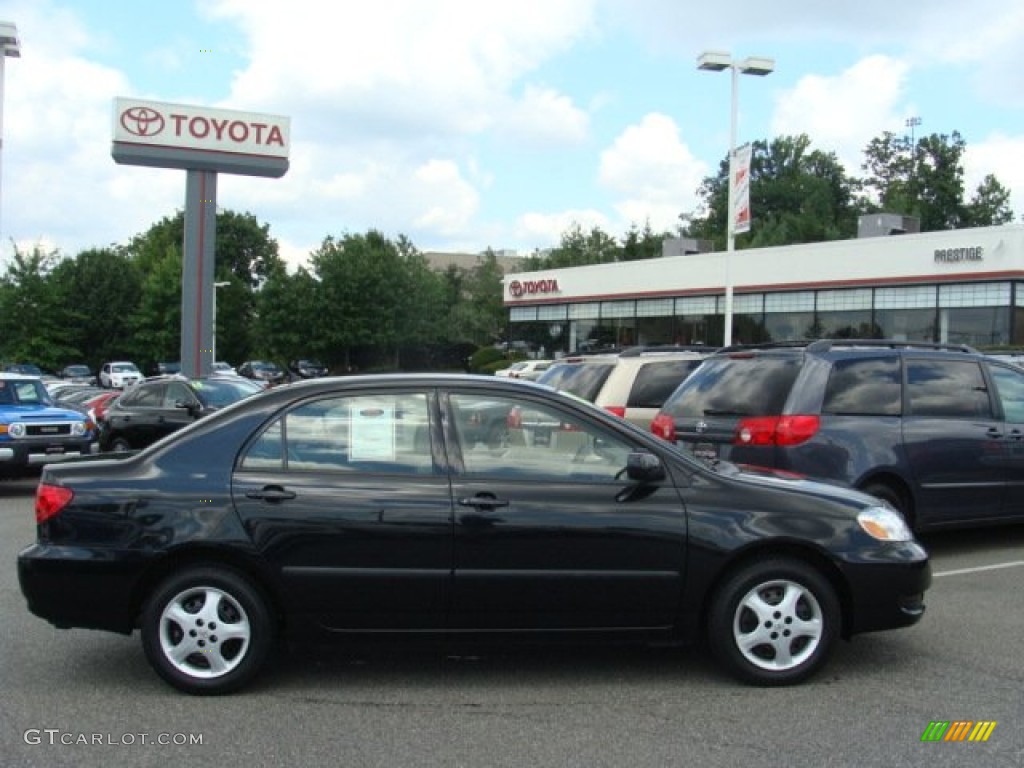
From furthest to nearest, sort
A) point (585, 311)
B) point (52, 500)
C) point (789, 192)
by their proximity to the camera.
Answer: point (789, 192) → point (585, 311) → point (52, 500)

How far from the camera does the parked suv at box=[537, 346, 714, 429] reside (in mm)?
10602

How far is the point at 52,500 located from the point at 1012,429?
7443 millimetres

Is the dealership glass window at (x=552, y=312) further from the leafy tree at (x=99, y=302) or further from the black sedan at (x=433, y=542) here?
the black sedan at (x=433, y=542)

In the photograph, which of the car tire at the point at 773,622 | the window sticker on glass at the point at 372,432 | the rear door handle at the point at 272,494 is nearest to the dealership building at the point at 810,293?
the car tire at the point at 773,622

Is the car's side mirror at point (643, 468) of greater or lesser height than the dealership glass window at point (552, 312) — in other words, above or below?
below

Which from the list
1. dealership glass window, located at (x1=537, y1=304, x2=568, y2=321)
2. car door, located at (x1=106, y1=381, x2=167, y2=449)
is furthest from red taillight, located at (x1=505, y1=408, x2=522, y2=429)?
dealership glass window, located at (x1=537, y1=304, x2=568, y2=321)

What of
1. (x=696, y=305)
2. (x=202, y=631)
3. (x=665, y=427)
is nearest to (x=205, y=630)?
(x=202, y=631)

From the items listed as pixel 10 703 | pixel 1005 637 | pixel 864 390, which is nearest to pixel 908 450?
pixel 864 390

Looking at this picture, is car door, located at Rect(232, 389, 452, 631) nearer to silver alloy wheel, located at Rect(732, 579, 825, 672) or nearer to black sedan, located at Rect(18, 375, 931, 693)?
black sedan, located at Rect(18, 375, 931, 693)

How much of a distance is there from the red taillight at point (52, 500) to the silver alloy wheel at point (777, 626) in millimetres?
→ 3368

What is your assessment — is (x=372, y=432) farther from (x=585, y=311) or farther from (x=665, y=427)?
(x=585, y=311)

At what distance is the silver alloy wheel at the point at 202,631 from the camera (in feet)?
15.9

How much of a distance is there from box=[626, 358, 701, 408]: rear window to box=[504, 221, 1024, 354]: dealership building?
48.0 feet

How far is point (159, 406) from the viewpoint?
1521 cm
